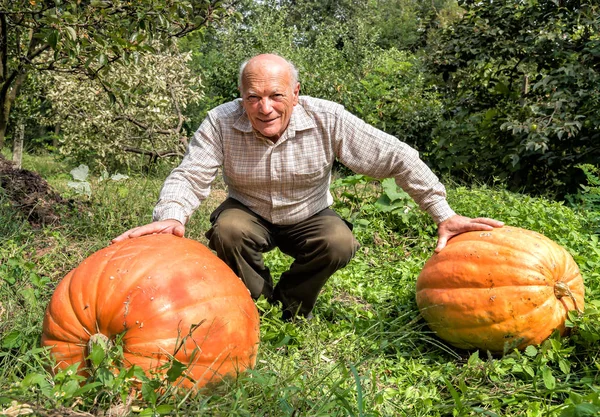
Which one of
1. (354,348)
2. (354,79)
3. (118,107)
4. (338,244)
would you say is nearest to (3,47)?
(338,244)

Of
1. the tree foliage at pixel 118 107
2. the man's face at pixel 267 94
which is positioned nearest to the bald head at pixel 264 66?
the man's face at pixel 267 94

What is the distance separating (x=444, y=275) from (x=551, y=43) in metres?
4.80

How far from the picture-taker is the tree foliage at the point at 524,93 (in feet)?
19.3

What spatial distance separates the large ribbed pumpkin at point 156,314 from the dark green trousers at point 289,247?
68 cm

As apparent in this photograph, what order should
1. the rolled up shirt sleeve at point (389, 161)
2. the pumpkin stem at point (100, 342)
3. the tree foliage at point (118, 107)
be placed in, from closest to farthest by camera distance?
the pumpkin stem at point (100, 342) → the rolled up shirt sleeve at point (389, 161) → the tree foliage at point (118, 107)

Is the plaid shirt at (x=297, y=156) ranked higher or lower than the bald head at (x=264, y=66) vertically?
lower

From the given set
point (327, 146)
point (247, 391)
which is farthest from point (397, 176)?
point (247, 391)

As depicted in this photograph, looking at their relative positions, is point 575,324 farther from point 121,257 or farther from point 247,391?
point 121,257

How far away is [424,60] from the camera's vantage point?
824 centimetres

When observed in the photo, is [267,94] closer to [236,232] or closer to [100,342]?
[236,232]

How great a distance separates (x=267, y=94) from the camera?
288 centimetres

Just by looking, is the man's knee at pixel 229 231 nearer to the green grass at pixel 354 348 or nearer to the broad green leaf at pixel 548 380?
the green grass at pixel 354 348

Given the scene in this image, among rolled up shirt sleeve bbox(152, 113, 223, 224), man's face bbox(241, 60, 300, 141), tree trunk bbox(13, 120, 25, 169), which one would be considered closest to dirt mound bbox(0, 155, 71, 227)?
rolled up shirt sleeve bbox(152, 113, 223, 224)

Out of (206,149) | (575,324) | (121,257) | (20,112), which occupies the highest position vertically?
(206,149)
